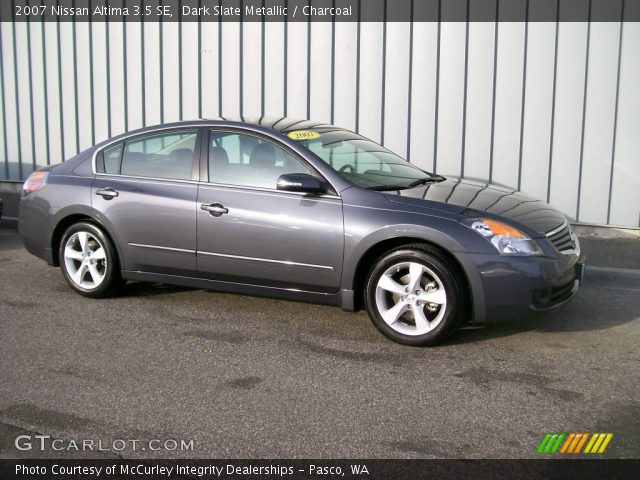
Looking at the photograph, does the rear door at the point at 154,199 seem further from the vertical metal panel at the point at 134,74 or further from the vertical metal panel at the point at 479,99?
the vertical metal panel at the point at 134,74

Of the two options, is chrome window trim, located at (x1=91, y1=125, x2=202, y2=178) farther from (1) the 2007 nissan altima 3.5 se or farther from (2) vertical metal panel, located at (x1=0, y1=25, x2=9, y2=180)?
(2) vertical metal panel, located at (x1=0, y1=25, x2=9, y2=180)

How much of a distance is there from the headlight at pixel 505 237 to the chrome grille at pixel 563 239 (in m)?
0.23

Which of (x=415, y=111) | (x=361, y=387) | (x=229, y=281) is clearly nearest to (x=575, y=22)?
(x=415, y=111)

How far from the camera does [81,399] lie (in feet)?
14.4

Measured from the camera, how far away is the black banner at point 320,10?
28.6 feet

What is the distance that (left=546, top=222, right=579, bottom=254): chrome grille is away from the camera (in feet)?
17.7

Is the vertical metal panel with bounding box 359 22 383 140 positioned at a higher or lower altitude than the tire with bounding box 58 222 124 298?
higher

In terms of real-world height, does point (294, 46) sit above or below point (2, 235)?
above

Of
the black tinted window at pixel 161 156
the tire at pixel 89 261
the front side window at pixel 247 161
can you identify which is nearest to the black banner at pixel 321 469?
the front side window at pixel 247 161

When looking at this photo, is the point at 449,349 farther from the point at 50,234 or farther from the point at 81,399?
the point at 50,234

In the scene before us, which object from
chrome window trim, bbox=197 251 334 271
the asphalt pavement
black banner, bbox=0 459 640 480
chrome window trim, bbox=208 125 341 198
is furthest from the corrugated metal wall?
black banner, bbox=0 459 640 480

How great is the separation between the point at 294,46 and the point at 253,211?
4.78m

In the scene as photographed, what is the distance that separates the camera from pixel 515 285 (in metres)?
5.08

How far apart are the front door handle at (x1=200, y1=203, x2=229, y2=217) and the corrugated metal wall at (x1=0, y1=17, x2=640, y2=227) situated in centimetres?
418
